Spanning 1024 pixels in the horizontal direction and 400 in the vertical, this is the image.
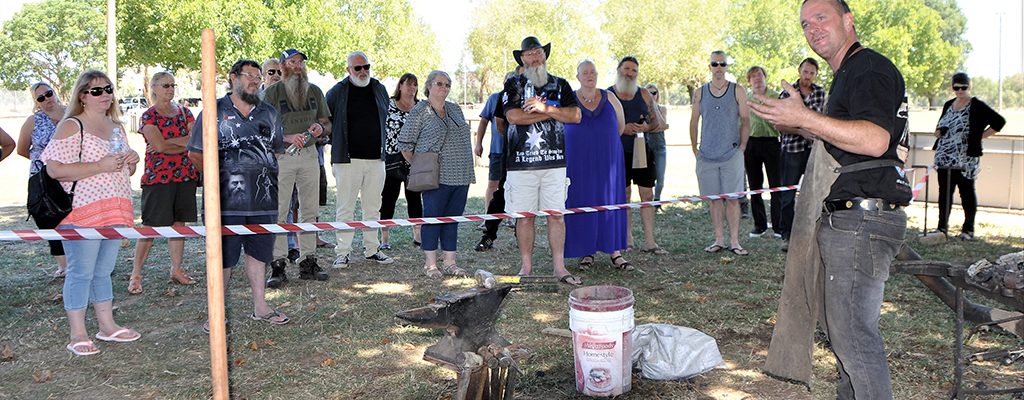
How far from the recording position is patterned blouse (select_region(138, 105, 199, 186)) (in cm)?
706

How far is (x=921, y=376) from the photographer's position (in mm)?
4879

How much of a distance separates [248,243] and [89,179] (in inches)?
44.6

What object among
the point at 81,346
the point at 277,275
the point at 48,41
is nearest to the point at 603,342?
the point at 81,346

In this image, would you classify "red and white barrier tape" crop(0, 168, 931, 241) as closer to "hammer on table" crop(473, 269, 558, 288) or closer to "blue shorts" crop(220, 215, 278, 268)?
"blue shorts" crop(220, 215, 278, 268)

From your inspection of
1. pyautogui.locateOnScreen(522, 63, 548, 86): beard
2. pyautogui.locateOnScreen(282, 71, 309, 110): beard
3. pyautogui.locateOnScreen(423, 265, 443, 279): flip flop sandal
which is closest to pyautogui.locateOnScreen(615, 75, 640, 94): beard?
pyautogui.locateOnScreen(522, 63, 548, 86): beard

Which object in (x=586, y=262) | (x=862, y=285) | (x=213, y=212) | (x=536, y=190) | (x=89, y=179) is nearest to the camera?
(x=213, y=212)

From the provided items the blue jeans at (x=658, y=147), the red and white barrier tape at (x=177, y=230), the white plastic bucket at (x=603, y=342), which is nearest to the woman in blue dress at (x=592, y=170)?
the red and white barrier tape at (x=177, y=230)

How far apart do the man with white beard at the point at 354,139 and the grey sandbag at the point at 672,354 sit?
423 cm

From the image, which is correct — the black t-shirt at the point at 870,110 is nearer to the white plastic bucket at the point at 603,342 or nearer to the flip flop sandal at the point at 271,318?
the white plastic bucket at the point at 603,342

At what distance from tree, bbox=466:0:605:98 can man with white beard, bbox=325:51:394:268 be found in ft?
183

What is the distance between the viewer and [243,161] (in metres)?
5.96

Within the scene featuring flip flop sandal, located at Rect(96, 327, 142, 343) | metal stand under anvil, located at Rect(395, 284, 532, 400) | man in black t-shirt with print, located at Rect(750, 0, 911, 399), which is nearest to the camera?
man in black t-shirt with print, located at Rect(750, 0, 911, 399)

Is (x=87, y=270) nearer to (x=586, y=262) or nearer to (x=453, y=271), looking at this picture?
(x=453, y=271)

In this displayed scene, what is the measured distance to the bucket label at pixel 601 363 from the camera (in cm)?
445
